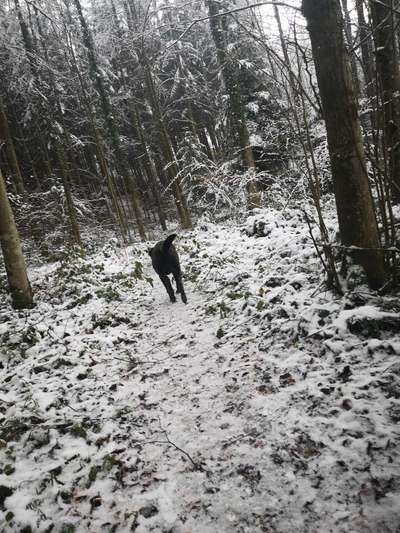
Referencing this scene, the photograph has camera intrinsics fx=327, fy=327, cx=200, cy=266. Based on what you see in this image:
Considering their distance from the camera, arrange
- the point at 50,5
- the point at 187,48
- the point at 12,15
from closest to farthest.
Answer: the point at 50,5 < the point at 12,15 < the point at 187,48

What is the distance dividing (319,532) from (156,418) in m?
1.81

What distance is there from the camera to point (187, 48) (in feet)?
57.4

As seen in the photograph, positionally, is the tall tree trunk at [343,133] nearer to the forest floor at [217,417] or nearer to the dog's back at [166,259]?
the forest floor at [217,417]

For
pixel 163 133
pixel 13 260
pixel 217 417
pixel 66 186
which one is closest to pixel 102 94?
pixel 163 133

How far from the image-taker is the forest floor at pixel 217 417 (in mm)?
2154

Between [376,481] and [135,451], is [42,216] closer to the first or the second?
[135,451]

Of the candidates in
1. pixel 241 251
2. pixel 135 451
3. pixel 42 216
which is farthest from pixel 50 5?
pixel 135 451

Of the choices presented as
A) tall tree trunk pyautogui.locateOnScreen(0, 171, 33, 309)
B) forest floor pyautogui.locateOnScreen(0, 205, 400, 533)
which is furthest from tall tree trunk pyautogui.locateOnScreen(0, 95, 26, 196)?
forest floor pyautogui.locateOnScreen(0, 205, 400, 533)

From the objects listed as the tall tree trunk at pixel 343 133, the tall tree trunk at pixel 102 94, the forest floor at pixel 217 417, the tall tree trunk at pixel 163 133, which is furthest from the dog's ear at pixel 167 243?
the tall tree trunk at pixel 102 94

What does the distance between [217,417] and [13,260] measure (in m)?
5.84

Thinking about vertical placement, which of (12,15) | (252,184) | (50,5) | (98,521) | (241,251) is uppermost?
(12,15)

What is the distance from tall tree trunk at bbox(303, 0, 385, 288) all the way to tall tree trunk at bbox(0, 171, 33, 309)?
6.28 meters

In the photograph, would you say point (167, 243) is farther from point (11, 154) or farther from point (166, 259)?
point (11, 154)

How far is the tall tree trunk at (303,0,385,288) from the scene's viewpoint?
3443 millimetres
